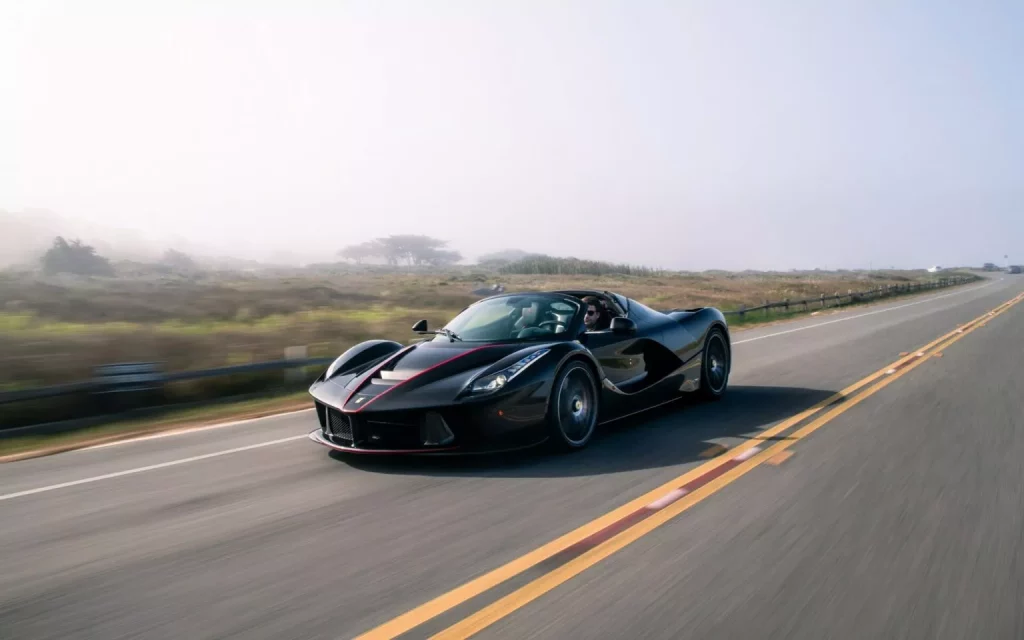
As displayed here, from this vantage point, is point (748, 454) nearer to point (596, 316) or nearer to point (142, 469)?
point (596, 316)

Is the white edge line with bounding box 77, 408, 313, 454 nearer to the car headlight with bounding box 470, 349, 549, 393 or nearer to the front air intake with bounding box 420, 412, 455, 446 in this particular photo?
the front air intake with bounding box 420, 412, 455, 446

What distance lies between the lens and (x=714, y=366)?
961 cm

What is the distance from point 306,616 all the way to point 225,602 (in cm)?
45

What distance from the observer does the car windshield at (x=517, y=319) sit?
23.9ft

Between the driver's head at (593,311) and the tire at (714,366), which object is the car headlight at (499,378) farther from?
the tire at (714,366)

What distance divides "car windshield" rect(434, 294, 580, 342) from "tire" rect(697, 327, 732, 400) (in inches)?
96.2

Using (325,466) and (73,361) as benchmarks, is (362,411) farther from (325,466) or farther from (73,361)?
(73,361)

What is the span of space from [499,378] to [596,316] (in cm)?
233

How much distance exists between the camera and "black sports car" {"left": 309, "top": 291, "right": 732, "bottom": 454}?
6.02 meters

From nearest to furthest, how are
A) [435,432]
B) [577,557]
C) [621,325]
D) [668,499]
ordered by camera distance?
1. [577,557]
2. [668,499]
3. [435,432]
4. [621,325]

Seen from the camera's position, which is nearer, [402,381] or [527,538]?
[527,538]

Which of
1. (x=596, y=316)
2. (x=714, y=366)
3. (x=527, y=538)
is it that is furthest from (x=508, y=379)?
(x=714, y=366)

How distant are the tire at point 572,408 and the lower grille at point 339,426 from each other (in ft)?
5.07

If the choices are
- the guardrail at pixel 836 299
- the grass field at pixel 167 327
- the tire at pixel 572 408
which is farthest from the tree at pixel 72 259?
the tire at pixel 572 408
